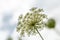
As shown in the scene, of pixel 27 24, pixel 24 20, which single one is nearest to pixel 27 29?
pixel 27 24

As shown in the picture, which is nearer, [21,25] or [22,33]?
[22,33]

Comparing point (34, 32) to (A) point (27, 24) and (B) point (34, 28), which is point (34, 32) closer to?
(B) point (34, 28)

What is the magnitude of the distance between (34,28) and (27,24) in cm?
47

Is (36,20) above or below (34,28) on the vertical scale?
above

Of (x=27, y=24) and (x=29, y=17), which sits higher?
(x=29, y=17)

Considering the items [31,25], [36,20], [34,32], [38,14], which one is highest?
[38,14]

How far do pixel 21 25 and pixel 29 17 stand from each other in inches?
26.2

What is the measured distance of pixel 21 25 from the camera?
4531mm

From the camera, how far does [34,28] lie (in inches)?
Answer: 180

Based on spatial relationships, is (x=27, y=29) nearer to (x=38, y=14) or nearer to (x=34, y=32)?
(x=34, y=32)

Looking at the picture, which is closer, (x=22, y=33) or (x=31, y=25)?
(x=22, y=33)

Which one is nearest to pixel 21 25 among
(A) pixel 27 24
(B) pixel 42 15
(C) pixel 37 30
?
(A) pixel 27 24

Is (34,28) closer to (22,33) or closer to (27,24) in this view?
(27,24)

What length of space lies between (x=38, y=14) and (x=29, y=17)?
0.56 metres
